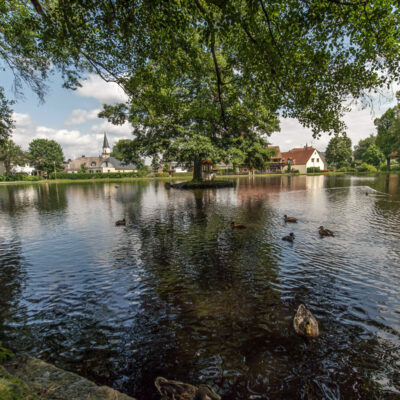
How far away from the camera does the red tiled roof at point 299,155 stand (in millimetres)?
104938

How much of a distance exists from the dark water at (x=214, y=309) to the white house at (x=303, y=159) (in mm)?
99680

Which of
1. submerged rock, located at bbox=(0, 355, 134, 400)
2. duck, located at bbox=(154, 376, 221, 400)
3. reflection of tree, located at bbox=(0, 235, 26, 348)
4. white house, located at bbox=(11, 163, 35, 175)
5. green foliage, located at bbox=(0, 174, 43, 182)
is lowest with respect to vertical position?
reflection of tree, located at bbox=(0, 235, 26, 348)

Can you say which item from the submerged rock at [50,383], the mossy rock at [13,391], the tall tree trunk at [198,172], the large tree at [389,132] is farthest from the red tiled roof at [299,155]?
the mossy rock at [13,391]

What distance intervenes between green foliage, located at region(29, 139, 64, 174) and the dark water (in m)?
105

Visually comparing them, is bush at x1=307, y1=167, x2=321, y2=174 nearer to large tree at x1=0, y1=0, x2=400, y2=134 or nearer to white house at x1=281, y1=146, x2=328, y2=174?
white house at x1=281, y1=146, x2=328, y2=174

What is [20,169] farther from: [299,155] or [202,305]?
[202,305]

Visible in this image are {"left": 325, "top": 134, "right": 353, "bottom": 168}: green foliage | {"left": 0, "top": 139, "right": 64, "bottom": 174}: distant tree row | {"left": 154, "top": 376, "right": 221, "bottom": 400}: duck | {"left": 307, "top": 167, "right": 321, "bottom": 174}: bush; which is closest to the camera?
{"left": 154, "top": 376, "right": 221, "bottom": 400}: duck

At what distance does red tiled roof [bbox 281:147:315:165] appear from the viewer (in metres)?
105

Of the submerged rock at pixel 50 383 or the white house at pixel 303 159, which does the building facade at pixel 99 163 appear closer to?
the white house at pixel 303 159

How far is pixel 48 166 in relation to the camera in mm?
101750

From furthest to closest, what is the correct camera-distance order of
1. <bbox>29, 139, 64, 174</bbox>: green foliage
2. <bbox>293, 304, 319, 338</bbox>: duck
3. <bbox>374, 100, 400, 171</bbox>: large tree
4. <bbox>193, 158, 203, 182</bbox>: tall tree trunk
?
<bbox>29, 139, 64, 174</bbox>: green foliage → <bbox>374, 100, 400, 171</bbox>: large tree → <bbox>193, 158, 203, 182</bbox>: tall tree trunk → <bbox>293, 304, 319, 338</bbox>: duck

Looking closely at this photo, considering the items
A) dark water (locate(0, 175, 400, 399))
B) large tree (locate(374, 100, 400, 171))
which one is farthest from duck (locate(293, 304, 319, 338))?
large tree (locate(374, 100, 400, 171))

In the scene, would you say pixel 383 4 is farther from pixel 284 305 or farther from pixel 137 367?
pixel 137 367

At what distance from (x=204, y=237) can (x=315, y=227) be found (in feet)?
21.4
